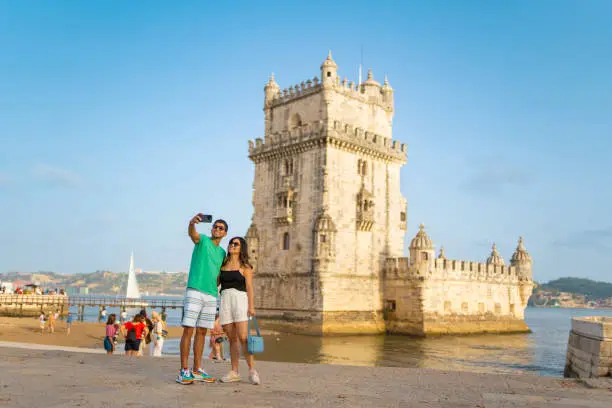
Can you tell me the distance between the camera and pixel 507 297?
1844 inches

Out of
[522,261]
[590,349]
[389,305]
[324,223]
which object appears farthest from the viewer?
[522,261]

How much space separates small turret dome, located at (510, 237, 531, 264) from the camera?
161ft

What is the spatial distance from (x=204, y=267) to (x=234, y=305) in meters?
0.77

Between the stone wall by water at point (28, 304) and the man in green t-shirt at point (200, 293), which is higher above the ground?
the man in green t-shirt at point (200, 293)

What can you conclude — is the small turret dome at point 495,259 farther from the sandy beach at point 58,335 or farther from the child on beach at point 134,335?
the child on beach at point 134,335

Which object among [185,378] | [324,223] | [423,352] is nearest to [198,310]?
[185,378]

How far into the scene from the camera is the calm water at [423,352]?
26.1 metres

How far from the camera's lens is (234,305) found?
29.5 feet

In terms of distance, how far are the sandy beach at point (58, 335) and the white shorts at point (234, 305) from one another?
24.4m

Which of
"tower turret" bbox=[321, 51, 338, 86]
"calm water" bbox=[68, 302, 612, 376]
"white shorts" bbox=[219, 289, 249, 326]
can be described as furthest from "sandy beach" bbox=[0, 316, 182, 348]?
"white shorts" bbox=[219, 289, 249, 326]

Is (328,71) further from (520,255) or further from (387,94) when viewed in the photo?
(520,255)

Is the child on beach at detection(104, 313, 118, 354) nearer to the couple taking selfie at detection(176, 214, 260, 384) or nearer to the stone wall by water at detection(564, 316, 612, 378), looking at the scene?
the couple taking selfie at detection(176, 214, 260, 384)

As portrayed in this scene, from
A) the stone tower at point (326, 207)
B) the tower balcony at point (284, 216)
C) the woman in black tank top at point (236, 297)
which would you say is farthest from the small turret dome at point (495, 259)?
the woman in black tank top at point (236, 297)

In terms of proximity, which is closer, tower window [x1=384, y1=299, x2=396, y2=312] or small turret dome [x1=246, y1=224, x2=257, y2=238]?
tower window [x1=384, y1=299, x2=396, y2=312]
